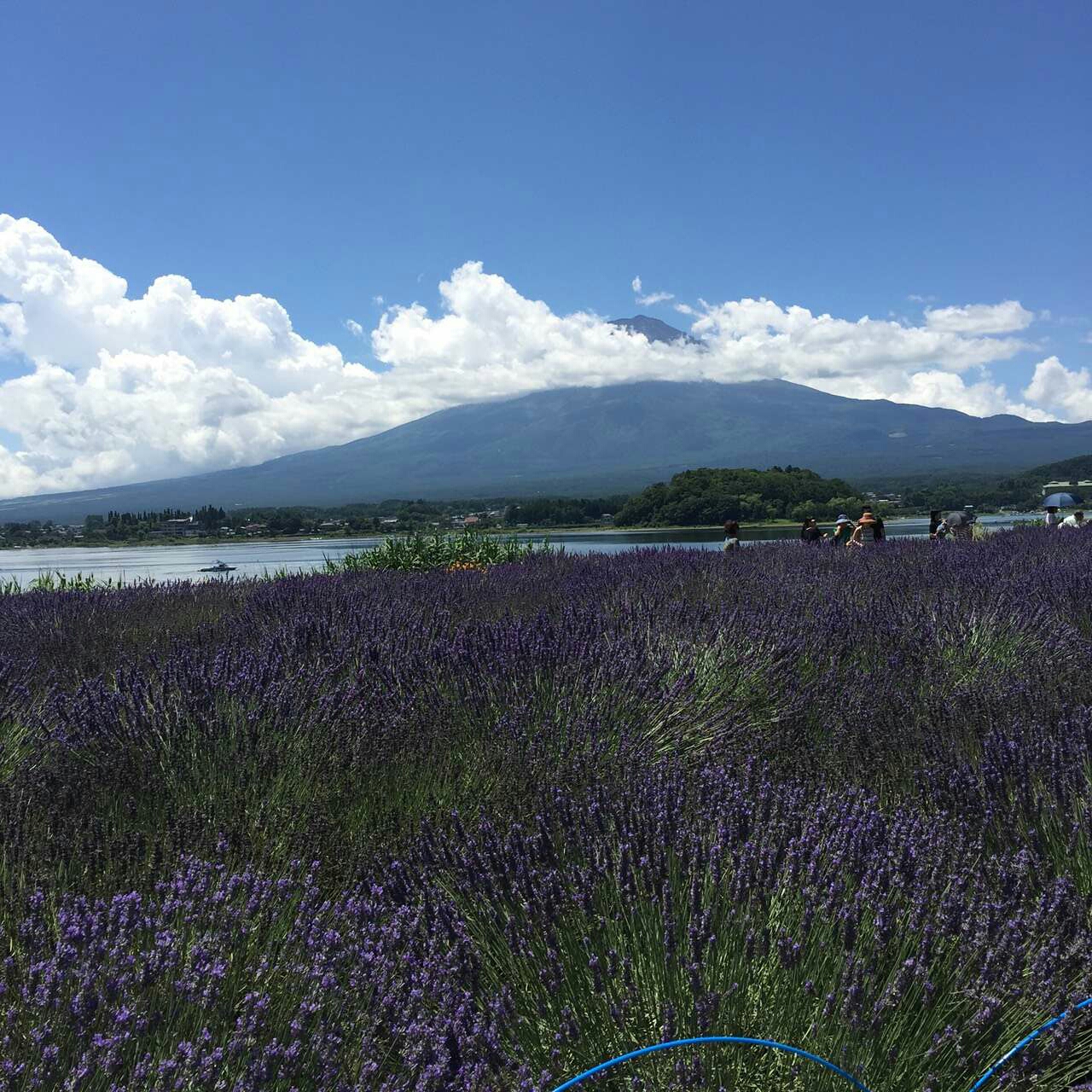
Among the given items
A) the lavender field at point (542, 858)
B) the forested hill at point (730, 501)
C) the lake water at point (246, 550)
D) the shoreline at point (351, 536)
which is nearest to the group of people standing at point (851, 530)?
the lavender field at point (542, 858)

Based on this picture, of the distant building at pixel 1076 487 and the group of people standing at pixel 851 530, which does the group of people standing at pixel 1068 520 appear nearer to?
the group of people standing at pixel 851 530

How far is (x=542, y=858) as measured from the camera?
6.47ft

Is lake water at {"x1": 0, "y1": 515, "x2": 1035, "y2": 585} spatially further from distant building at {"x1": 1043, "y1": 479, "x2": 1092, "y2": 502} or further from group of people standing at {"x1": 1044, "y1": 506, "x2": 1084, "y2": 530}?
group of people standing at {"x1": 1044, "y1": 506, "x2": 1084, "y2": 530}

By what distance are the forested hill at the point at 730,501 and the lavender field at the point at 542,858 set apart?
52.2 metres

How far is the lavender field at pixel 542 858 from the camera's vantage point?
139 centimetres

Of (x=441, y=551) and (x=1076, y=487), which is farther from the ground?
(x=441, y=551)

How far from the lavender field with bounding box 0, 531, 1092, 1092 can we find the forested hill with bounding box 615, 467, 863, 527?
171ft

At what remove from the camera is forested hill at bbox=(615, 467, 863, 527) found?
187 ft

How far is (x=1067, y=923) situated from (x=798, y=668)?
8.31 feet

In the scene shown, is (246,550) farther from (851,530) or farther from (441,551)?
(851,530)

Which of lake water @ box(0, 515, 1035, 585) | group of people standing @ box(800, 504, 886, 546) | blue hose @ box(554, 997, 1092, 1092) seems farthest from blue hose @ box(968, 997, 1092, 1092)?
lake water @ box(0, 515, 1035, 585)

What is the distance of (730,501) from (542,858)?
56276 mm

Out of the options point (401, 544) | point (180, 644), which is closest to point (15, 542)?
point (401, 544)

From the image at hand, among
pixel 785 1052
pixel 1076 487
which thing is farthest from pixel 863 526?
pixel 1076 487
